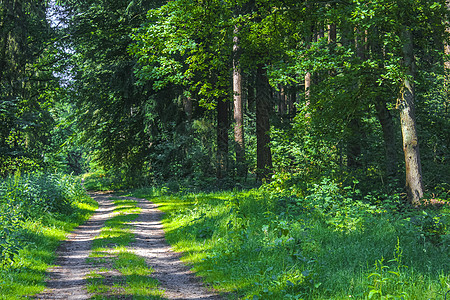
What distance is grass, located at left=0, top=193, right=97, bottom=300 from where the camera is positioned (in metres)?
6.22

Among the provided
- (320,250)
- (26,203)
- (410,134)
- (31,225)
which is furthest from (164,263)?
(410,134)

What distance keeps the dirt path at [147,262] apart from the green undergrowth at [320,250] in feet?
1.05

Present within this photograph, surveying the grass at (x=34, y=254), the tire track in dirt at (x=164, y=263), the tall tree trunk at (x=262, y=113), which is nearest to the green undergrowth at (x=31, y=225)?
the grass at (x=34, y=254)

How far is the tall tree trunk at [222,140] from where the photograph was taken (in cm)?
1884

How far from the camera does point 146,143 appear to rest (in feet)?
78.1

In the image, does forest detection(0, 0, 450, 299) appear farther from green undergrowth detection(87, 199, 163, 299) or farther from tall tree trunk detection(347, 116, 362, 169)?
green undergrowth detection(87, 199, 163, 299)

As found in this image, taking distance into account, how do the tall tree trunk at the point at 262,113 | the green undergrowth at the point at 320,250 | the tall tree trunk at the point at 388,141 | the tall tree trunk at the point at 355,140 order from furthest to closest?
the tall tree trunk at the point at 262,113
the tall tree trunk at the point at 355,140
the tall tree trunk at the point at 388,141
the green undergrowth at the point at 320,250

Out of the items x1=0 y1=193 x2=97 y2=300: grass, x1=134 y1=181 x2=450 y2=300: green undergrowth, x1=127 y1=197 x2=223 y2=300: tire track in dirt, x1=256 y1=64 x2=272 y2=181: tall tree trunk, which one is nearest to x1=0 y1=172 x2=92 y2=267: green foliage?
x1=0 y1=193 x2=97 y2=300: grass

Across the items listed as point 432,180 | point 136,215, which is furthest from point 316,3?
point 136,215

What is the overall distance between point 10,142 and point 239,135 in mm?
10526

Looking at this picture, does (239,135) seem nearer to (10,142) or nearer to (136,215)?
(136,215)

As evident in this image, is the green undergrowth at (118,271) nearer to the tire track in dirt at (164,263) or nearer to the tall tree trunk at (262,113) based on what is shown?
the tire track in dirt at (164,263)

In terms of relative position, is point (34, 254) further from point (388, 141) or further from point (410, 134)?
point (388, 141)

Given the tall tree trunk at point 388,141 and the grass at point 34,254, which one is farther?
the tall tree trunk at point 388,141
